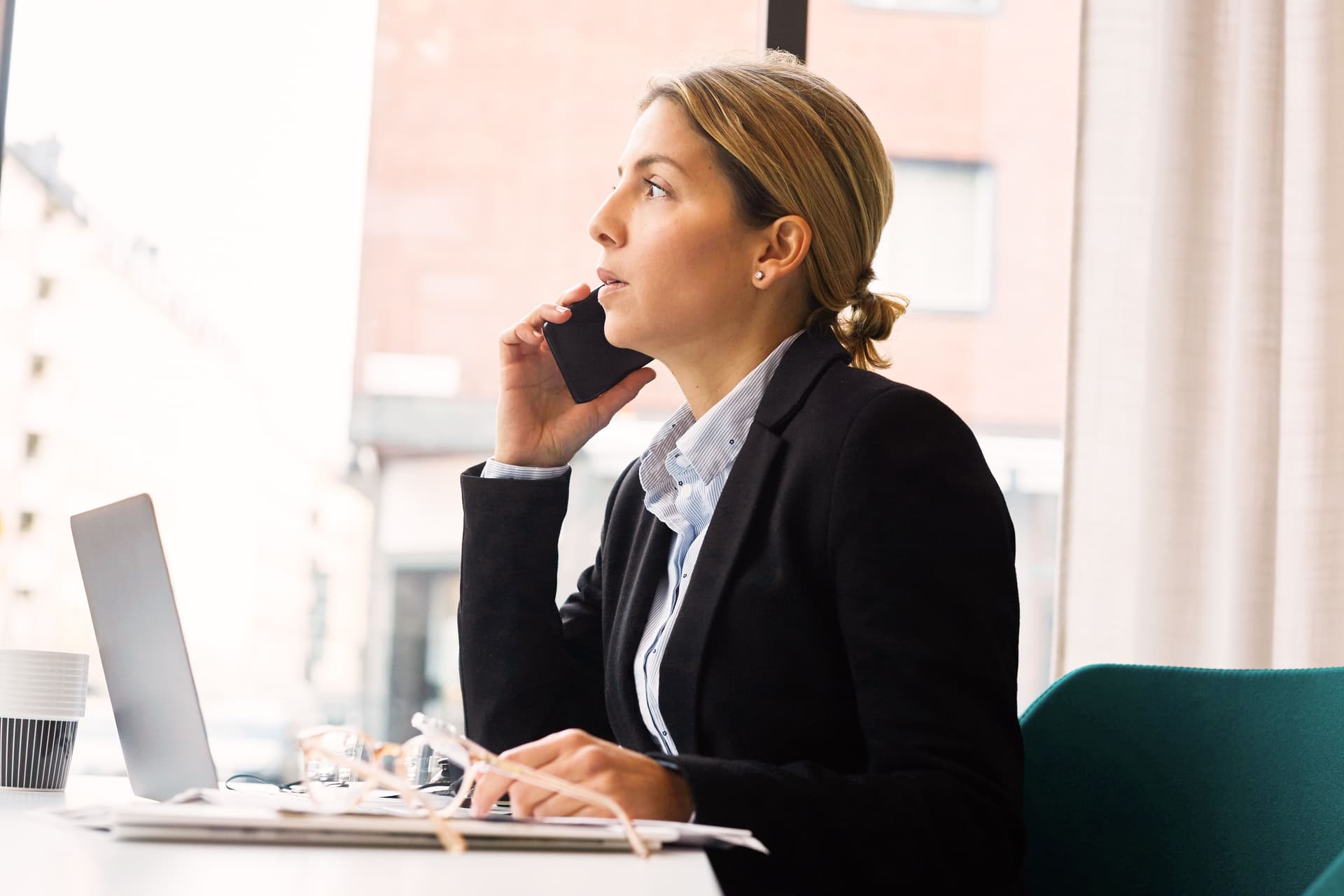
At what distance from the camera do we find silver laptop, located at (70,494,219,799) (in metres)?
1.01

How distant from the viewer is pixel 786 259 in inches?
56.7

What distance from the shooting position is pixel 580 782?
0.79 m

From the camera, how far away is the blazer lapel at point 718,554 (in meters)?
1.20

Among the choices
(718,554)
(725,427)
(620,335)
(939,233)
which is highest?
(939,233)

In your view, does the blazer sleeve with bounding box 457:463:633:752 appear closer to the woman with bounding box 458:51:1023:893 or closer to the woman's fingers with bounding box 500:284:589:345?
the woman with bounding box 458:51:1023:893

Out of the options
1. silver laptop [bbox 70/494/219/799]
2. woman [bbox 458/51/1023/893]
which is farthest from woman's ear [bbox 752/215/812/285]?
silver laptop [bbox 70/494/219/799]

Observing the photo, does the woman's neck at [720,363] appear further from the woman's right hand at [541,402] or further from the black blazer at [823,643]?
the woman's right hand at [541,402]

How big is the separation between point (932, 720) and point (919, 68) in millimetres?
1913

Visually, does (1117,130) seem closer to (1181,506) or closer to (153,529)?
(1181,506)

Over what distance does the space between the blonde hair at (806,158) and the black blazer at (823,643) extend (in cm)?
9

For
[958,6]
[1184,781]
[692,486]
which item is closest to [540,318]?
[692,486]

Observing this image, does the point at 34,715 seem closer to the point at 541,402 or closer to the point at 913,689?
the point at 541,402

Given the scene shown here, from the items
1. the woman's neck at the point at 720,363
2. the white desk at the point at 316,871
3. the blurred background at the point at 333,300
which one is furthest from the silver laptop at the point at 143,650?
the blurred background at the point at 333,300

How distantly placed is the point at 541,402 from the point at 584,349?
0.29 feet
